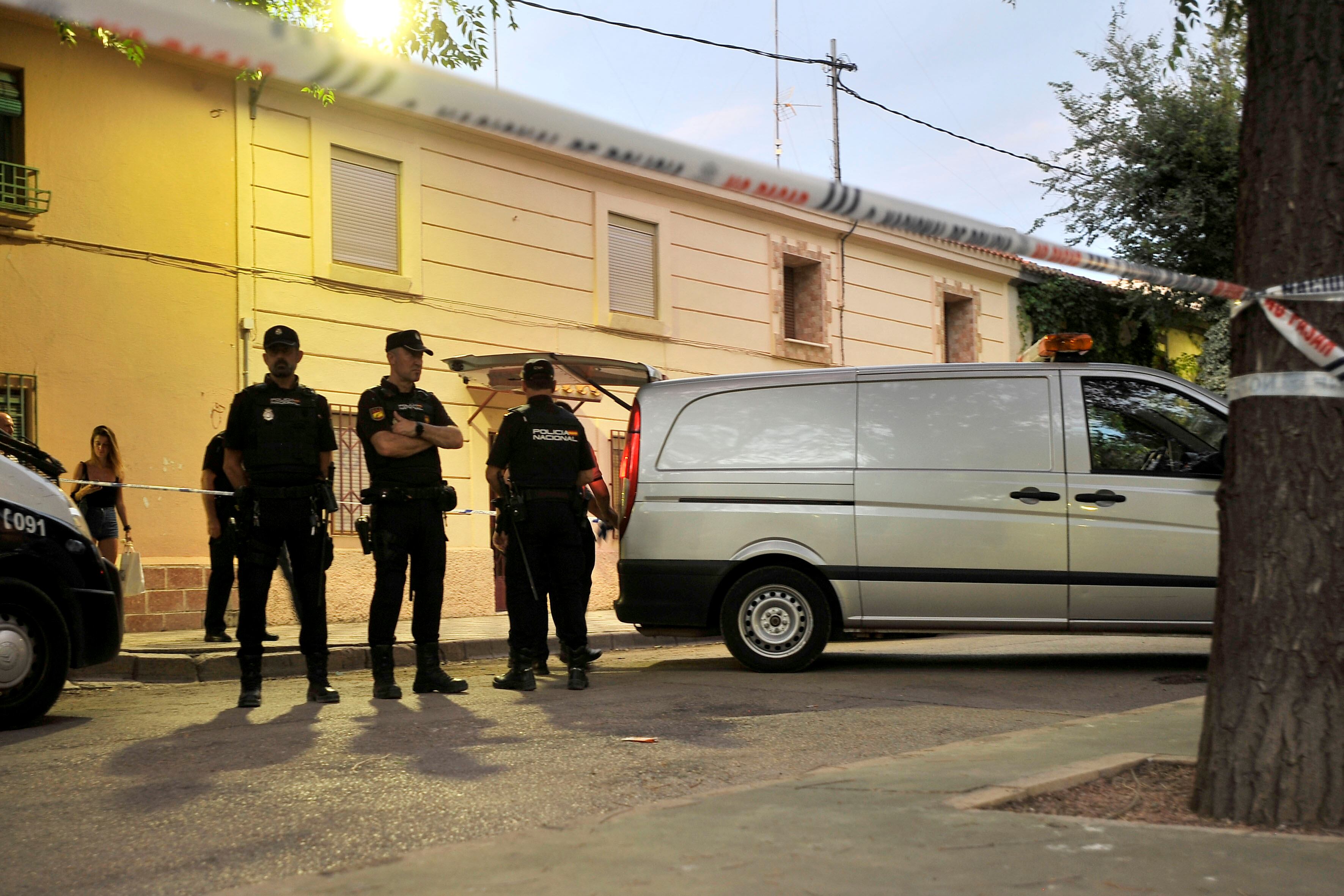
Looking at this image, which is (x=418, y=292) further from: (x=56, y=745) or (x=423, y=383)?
(x=56, y=745)

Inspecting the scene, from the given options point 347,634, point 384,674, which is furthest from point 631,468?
point 347,634

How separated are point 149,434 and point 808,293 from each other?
35.5ft

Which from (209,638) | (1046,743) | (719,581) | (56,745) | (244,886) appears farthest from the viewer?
(209,638)

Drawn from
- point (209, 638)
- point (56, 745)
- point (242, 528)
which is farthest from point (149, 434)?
point (56, 745)

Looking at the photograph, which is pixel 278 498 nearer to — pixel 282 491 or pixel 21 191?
pixel 282 491

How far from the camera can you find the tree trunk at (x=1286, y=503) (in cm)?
382

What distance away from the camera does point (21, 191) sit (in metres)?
11.9

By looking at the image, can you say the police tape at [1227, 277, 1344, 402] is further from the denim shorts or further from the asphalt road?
the denim shorts

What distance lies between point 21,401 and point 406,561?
610 cm

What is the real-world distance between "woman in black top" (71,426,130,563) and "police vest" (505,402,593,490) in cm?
469

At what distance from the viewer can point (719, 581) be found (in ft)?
28.2

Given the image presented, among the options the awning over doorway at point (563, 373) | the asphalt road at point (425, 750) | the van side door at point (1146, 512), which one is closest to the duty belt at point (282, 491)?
the asphalt road at point (425, 750)

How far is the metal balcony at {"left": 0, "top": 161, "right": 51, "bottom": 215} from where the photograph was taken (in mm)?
11781

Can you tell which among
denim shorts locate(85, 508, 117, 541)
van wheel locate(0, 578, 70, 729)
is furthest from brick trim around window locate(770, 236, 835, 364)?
van wheel locate(0, 578, 70, 729)
